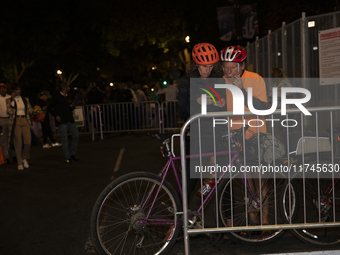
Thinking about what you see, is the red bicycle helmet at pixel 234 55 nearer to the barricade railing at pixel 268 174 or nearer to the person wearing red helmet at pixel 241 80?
the person wearing red helmet at pixel 241 80

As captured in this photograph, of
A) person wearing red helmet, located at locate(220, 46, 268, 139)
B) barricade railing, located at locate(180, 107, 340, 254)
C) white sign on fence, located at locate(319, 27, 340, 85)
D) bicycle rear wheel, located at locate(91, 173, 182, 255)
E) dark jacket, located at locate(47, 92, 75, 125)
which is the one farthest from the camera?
dark jacket, located at locate(47, 92, 75, 125)

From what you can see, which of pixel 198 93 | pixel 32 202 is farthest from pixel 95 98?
pixel 198 93

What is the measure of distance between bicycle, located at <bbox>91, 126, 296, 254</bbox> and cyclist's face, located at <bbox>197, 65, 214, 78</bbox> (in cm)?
78

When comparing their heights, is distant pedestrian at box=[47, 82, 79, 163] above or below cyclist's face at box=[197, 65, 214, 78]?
below

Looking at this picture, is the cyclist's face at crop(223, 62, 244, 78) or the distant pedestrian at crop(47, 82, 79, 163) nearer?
the cyclist's face at crop(223, 62, 244, 78)

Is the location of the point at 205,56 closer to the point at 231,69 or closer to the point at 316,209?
the point at 231,69

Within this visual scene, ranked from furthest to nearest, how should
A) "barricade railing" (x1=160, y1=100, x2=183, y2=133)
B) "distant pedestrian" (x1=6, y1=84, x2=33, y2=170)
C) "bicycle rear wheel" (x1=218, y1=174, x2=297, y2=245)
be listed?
"barricade railing" (x1=160, y1=100, x2=183, y2=133) → "distant pedestrian" (x1=6, y1=84, x2=33, y2=170) → "bicycle rear wheel" (x1=218, y1=174, x2=297, y2=245)

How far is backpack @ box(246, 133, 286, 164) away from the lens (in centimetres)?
414

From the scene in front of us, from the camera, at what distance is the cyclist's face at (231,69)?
4.68 metres

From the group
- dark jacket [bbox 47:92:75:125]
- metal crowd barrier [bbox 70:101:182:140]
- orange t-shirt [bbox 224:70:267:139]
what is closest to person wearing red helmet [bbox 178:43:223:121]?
orange t-shirt [bbox 224:70:267:139]

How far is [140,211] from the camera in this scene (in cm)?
412

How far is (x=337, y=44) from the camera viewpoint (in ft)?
26.1

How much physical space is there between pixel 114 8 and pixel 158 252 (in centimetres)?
2781

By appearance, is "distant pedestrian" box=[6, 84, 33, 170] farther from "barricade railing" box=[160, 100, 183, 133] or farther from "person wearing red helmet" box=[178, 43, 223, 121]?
"barricade railing" box=[160, 100, 183, 133]
